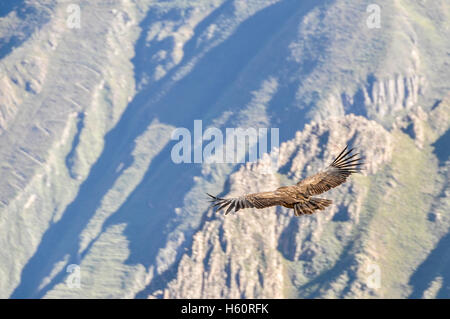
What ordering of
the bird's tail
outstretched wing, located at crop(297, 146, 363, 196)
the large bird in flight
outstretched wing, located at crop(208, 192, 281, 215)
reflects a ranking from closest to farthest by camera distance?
outstretched wing, located at crop(208, 192, 281, 215)
the large bird in flight
the bird's tail
outstretched wing, located at crop(297, 146, 363, 196)

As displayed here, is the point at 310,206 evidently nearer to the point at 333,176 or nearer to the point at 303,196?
the point at 303,196

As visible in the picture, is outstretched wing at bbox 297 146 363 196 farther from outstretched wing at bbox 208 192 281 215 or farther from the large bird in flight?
outstretched wing at bbox 208 192 281 215

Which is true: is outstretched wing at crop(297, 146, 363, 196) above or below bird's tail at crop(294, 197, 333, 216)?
above

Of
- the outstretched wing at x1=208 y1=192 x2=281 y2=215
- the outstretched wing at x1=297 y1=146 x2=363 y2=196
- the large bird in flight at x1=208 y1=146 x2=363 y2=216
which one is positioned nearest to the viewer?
the outstretched wing at x1=208 y1=192 x2=281 y2=215

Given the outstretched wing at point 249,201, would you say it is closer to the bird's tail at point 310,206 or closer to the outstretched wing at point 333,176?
the bird's tail at point 310,206

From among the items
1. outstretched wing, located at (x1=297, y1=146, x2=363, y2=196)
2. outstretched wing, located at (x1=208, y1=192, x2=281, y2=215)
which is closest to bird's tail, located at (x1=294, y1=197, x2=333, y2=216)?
outstretched wing, located at (x1=297, y1=146, x2=363, y2=196)

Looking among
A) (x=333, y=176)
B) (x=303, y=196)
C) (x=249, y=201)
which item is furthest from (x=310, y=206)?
(x=333, y=176)
